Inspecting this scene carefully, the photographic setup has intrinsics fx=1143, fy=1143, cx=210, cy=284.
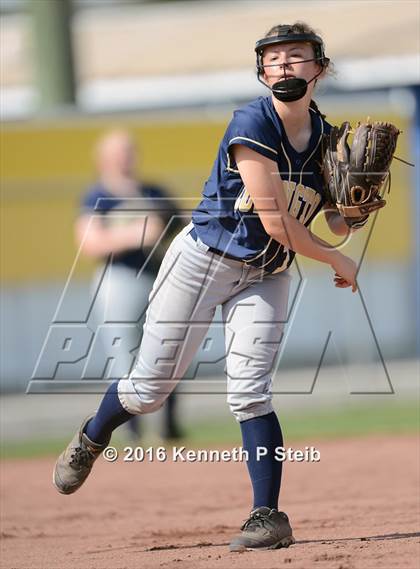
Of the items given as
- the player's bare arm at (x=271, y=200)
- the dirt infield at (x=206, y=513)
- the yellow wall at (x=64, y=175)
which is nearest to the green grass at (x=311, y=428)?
the dirt infield at (x=206, y=513)

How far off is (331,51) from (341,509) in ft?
22.2

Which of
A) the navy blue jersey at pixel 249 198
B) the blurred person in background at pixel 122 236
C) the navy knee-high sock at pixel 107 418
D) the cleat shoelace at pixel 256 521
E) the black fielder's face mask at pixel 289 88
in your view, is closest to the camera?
the black fielder's face mask at pixel 289 88

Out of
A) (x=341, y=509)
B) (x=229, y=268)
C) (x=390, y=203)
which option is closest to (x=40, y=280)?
(x=390, y=203)

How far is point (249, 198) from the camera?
462 cm

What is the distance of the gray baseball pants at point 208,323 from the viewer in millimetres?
4723

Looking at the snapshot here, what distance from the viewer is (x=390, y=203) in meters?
11.0

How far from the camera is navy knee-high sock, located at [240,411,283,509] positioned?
4719mm

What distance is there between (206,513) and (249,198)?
7.73 ft

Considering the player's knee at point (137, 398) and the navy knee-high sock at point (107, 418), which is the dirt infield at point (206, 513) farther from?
the player's knee at point (137, 398)

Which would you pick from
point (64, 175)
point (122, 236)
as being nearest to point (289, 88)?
point (122, 236)

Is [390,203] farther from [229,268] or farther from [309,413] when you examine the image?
[229,268]

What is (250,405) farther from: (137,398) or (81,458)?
(81,458)

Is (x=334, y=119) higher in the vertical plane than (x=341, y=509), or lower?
higher

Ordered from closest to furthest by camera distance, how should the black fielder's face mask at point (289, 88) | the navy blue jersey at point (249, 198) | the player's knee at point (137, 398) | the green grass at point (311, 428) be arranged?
the black fielder's face mask at point (289, 88) < the navy blue jersey at point (249, 198) < the player's knee at point (137, 398) < the green grass at point (311, 428)
